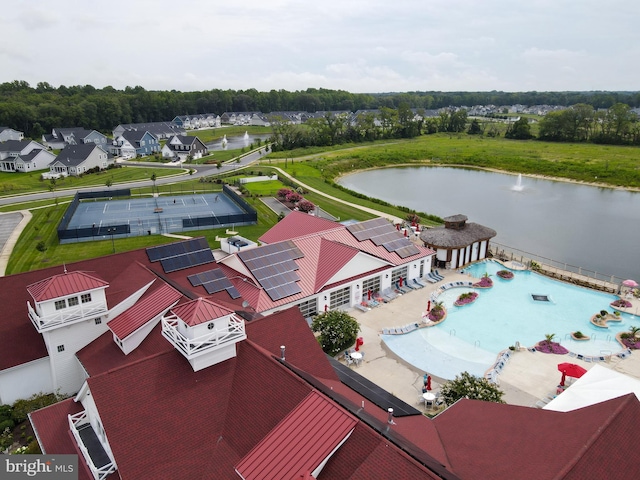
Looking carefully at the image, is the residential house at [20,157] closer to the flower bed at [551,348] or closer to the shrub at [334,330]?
the shrub at [334,330]

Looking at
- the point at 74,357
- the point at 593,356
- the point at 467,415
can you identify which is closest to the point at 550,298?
the point at 593,356

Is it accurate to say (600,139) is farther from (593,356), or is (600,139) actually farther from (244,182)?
(593,356)

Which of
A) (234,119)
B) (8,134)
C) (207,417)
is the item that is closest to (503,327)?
(207,417)

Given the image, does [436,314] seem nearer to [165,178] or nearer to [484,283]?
[484,283]

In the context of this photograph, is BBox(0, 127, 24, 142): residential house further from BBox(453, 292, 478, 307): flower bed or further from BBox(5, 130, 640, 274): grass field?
BBox(453, 292, 478, 307): flower bed

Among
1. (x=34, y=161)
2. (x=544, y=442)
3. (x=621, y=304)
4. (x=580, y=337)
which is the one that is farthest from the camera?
(x=34, y=161)

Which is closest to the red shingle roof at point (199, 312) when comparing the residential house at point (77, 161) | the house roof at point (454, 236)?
the house roof at point (454, 236)

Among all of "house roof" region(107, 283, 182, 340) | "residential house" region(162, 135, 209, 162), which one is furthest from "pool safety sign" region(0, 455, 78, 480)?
"residential house" region(162, 135, 209, 162)
